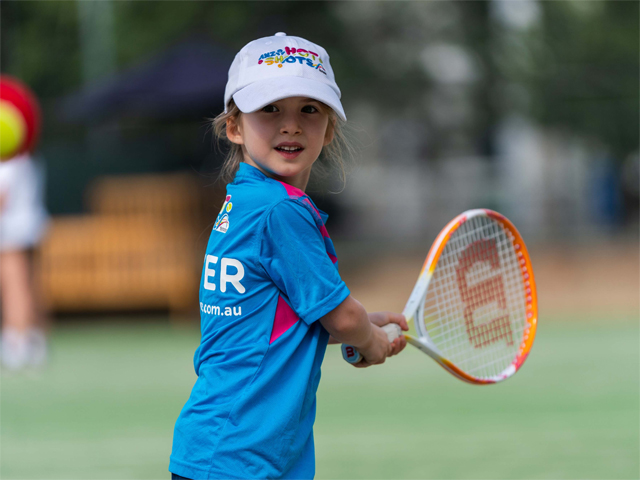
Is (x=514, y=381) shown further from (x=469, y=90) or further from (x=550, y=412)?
(x=469, y=90)

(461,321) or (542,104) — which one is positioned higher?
(542,104)

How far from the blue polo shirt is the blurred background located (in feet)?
1.94

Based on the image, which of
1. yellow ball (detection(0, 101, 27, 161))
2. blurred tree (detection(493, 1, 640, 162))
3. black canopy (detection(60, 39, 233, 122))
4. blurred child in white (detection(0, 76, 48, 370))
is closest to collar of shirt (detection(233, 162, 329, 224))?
yellow ball (detection(0, 101, 27, 161))

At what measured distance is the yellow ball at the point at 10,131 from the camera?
6293 millimetres

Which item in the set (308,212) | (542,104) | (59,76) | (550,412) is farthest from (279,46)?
(59,76)

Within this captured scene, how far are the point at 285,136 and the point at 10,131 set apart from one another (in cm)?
456

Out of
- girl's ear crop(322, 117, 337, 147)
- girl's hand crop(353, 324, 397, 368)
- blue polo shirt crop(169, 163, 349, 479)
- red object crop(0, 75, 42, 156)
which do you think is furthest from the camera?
red object crop(0, 75, 42, 156)

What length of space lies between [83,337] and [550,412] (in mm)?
5503

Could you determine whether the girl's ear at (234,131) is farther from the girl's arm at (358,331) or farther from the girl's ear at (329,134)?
the girl's arm at (358,331)

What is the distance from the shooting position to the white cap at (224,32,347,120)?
87.6 inches

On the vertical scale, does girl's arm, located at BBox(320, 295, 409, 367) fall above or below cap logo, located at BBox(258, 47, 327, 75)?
below

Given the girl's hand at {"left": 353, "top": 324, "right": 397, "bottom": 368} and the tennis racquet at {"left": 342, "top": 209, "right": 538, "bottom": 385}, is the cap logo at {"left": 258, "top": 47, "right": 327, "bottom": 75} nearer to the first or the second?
the girl's hand at {"left": 353, "top": 324, "right": 397, "bottom": 368}

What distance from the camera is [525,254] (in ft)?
10.2

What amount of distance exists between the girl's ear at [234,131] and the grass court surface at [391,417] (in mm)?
1940
